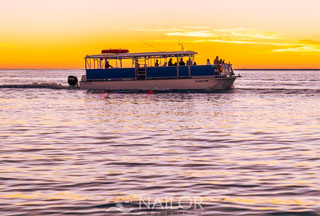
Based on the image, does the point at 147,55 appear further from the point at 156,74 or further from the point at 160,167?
the point at 160,167

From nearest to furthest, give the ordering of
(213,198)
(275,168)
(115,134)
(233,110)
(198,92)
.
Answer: (213,198) → (275,168) → (115,134) → (233,110) → (198,92)

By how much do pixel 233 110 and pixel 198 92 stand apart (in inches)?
776

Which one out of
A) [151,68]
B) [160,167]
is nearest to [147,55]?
[151,68]

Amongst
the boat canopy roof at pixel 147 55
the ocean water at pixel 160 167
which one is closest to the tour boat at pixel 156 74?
the boat canopy roof at pixel 147 55

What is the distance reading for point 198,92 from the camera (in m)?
52.6

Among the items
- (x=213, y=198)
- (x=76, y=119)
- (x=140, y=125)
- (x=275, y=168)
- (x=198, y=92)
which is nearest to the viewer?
(x=213, y=198)

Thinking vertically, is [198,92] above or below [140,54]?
below

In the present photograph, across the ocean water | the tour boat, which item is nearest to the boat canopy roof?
the tour boat

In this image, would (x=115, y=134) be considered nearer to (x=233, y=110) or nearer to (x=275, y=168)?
(x=275, y=168)

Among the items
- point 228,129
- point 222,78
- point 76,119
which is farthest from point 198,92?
point 228,129

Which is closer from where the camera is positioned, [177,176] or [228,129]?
[177,176]

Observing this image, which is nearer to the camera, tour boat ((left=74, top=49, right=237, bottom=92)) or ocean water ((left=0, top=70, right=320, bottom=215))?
ocean water ((left=0, top=70, right=320, bottom=215))

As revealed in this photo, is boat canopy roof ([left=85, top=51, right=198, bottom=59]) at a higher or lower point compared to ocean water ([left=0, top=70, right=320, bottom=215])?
higher

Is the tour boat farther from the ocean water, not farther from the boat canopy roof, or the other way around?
the ocean water
